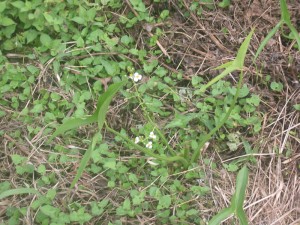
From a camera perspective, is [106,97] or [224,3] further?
[224,3]

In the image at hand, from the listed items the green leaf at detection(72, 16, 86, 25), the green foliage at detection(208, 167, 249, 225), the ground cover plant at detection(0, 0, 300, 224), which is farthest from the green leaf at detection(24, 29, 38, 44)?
the green foliage at detection(208, 167, 249, 225)

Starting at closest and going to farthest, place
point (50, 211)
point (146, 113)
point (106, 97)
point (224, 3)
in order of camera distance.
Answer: point (106, 97), point (50, 211), point (146, 113), point (224, 3)

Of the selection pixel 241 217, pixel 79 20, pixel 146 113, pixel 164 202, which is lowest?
pixel 164 202

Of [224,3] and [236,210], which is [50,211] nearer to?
[236,210]

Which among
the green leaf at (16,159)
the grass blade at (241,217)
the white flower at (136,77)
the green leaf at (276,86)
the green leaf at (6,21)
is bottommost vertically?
the green leaf at (16,159)

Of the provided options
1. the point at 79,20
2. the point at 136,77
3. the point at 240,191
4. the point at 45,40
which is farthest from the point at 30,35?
the point at 240,191

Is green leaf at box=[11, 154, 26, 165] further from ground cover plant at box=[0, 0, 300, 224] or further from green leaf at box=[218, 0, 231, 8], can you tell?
green leaf at box=[218, 0, 231, 8]

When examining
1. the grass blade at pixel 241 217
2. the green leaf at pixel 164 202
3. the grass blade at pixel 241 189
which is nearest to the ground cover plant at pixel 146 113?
the green leaf at pixel 164 202

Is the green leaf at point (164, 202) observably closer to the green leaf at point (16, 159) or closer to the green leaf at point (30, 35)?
the green leaf at point (16, 159)
